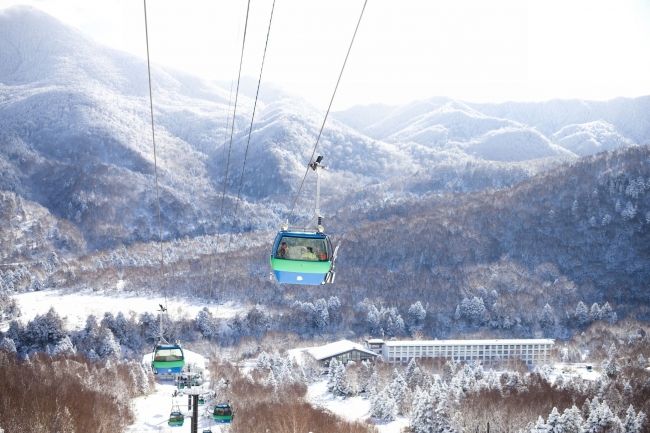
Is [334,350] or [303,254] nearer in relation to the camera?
[303,254]

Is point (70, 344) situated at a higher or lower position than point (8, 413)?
lower

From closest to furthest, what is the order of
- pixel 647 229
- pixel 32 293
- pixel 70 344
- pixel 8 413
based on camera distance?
pixel 8 413
pixel 70 344
pixel 32 293
pixel 647 229

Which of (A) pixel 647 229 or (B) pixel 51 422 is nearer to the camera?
(B) pixel 51 422

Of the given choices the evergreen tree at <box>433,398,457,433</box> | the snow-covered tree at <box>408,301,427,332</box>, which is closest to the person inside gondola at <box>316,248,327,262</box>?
the evergreen tree at <box>433,398,457,433</box>

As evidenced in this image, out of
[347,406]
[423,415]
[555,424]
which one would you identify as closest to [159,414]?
[347,406]

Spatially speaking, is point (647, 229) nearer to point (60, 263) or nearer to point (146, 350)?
point (146, 350)

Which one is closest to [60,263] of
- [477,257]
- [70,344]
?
[70,344]

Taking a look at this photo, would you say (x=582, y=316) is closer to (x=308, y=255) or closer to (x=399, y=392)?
(x=399, y=392)
